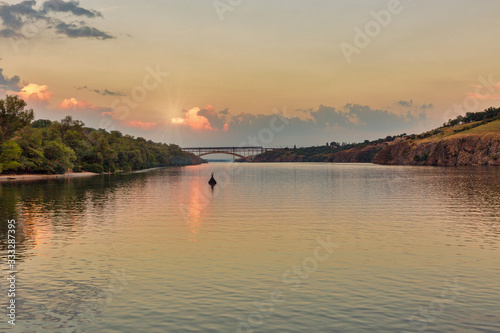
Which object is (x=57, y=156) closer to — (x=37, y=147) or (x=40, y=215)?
(x=37, y=147)


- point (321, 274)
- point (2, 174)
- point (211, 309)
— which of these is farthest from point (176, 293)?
point (2, 174)

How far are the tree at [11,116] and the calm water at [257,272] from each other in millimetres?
102449

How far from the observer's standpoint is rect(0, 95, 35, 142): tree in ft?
465

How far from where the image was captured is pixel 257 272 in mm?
26547

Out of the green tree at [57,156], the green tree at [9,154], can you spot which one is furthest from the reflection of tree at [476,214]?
the green tree at [57,156]

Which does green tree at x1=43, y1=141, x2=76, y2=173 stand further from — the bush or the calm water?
the calm water

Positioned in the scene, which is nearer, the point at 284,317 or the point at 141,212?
the point at 284,317

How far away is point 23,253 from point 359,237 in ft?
87.3

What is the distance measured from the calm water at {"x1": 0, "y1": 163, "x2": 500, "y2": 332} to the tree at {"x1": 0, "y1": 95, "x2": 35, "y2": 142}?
102 metres

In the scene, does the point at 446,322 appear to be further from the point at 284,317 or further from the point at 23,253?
the point at 23,253

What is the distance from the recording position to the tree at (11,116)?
142 m

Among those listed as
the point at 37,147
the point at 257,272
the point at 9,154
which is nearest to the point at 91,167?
the point at 37,147

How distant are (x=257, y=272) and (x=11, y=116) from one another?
141 metres

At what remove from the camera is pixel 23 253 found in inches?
1254
